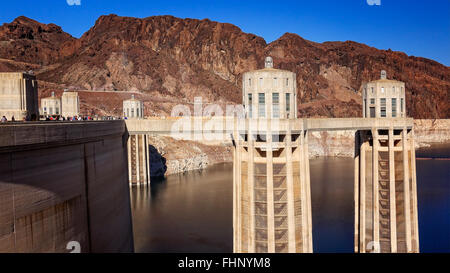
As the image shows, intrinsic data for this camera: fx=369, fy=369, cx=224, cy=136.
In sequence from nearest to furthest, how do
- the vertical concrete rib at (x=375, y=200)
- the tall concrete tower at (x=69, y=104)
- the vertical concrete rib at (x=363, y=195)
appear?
the vertical concrete rib at (x=375, y=200) < the vertical concrete rib at (x=363, y=195) < the tall concrete tower at (x=69, y=104)

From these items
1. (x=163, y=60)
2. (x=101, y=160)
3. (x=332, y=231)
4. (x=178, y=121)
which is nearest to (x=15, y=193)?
(x=101, y=160)

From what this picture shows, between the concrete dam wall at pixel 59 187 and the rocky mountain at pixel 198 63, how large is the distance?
4309 inches

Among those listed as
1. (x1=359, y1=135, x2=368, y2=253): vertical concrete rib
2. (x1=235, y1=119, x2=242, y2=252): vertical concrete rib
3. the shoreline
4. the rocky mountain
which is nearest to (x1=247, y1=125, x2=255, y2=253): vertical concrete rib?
(x1=235, y1=119, x2=242, y2=252): vertical concrete rib

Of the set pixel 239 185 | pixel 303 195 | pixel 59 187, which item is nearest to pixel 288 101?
pixel 303 195

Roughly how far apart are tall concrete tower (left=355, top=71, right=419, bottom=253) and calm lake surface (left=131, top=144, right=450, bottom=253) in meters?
5.13

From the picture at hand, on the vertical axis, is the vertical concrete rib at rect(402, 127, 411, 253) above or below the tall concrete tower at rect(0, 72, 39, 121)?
below

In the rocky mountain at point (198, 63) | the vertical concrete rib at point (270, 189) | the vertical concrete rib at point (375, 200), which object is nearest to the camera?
the vertical concrete rib at point (270, 189)

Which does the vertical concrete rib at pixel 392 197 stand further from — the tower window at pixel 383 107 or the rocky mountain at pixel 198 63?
the rocky mountain at pixel 198 63

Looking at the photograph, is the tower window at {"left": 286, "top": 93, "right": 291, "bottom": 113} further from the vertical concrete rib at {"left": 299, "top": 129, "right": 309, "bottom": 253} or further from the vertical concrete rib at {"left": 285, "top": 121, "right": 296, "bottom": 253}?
the vertical concrete rib at {"left": 299, "top": 129, "right": 309, "bottom": 253}

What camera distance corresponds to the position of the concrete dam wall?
35.9 ft

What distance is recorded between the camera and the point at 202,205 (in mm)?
50344

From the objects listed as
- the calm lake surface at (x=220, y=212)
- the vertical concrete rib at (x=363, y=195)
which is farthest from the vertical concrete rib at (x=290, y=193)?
the calm lake surface at (x=220, y=212)

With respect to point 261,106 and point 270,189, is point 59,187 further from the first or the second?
point 261,106

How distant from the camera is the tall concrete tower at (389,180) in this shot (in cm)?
2827
